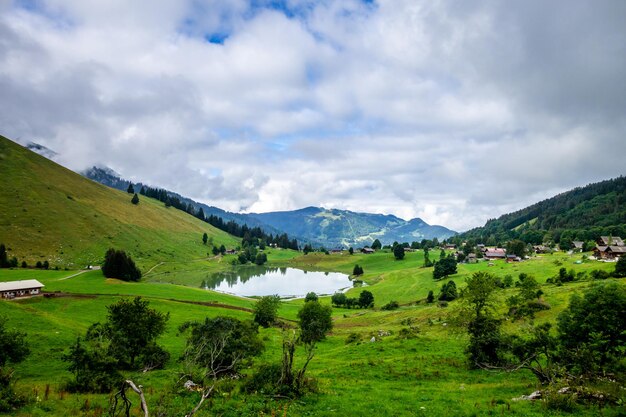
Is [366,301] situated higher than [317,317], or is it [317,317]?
[317,317]

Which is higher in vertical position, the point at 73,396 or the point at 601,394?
the point at 601,394

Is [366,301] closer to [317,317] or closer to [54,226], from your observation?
[317,317]

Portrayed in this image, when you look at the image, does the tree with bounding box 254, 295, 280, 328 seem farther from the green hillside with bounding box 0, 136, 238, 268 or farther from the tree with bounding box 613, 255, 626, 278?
the green hillside with bounding box 0, 136, 238, 268

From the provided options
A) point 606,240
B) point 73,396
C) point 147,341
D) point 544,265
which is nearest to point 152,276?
point 147,341

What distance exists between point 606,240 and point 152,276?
19695 centimetres

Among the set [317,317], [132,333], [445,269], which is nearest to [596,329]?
[132,333]

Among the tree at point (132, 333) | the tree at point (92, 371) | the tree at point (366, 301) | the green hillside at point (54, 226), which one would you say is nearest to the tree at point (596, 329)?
the tree at point (92, 371)

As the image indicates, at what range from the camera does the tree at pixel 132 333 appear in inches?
1270

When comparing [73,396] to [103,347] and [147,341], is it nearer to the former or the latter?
[103,347]

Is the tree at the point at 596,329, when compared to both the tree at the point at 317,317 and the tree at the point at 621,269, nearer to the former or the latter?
the tree at the point at 317,317

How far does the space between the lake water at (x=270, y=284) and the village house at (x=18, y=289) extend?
71505 mm

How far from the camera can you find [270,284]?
165 meters

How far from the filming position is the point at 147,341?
3481 centimetres

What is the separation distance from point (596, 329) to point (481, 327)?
9.41 meters
